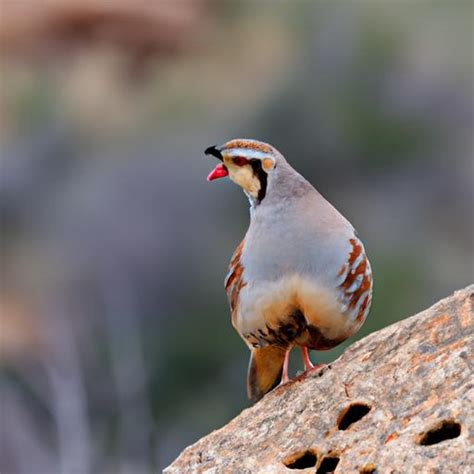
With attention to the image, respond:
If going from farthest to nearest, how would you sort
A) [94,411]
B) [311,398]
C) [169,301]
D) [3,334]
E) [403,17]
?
1. [403,17]
2. [3,334]
3. [169,301]
4. [94,411]
5. [311,398]

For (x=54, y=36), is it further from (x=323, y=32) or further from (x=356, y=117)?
(x=356, y=117)

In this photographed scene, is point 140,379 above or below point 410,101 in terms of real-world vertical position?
below

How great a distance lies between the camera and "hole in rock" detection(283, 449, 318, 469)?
5715 millimetres

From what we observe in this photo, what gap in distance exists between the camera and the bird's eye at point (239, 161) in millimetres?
6598

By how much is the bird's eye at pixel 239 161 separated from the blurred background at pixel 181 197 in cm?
1158

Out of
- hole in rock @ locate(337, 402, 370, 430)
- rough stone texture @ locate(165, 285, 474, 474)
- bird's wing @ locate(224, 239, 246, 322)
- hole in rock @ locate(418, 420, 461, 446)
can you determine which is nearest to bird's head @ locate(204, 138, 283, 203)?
bird's wing @ locate(224, 239, 246, 322)

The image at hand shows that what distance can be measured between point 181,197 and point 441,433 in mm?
16477

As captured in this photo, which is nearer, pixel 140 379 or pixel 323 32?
pixel 140 379

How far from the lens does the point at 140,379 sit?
19.9m

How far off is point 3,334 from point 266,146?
1697cm

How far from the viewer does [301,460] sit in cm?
576

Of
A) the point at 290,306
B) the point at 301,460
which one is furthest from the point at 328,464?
the point at 290,306

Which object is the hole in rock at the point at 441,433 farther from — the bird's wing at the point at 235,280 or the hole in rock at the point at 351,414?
the bird's wing at the point at 235,280

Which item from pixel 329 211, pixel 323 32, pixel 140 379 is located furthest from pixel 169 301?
pixel 329 211
